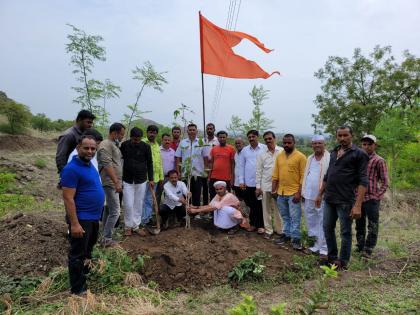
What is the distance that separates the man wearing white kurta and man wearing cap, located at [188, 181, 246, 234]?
1.30 m

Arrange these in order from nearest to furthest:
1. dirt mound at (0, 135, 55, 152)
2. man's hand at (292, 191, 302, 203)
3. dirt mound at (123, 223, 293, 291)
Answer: dirt mound at (123, 223, 293, 291) → man's hand at (292, 191, 302, 203) → dirt mound at (0, 135, 55, 152)

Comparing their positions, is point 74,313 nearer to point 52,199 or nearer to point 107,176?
point 107,176

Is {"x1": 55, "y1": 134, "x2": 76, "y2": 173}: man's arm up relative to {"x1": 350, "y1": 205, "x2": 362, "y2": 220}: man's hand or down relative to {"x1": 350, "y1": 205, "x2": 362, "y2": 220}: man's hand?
up

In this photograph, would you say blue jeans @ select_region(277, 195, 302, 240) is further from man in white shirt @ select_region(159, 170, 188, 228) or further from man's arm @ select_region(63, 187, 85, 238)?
man's arm @ select_region(63, 187, 85, 238)

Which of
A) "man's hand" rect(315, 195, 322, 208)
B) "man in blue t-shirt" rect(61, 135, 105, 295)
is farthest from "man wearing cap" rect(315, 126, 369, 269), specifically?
"man in blue t-shirt" rect(61, 135, 105, 295)

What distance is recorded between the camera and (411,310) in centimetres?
356

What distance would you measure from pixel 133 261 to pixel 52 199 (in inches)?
293

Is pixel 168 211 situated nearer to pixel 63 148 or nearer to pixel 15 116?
pixel 63 148

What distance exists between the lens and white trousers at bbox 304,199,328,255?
5.25 m

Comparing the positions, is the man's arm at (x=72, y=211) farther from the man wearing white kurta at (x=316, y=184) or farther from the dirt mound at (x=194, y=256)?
the man wearing white kurta at (x=316, y=184)

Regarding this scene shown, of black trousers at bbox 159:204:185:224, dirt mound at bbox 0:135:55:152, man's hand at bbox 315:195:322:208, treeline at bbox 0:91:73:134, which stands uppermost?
treeline at bbox 0:91:73:134

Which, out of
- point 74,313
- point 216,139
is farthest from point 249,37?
point 74,313

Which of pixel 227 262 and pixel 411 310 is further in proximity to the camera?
pixel 227 262

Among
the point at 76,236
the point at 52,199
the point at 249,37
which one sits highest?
the point at 249,37
